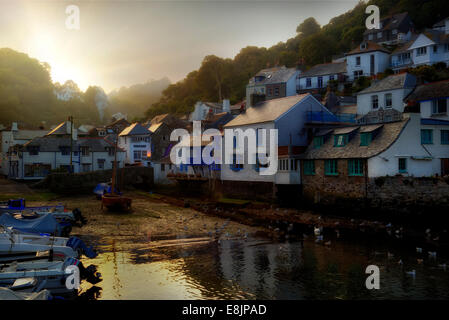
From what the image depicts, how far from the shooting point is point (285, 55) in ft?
342

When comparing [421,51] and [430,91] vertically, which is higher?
[421,51]

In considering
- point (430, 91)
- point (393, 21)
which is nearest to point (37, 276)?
point (430, 91)

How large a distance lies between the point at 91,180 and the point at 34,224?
34926mm

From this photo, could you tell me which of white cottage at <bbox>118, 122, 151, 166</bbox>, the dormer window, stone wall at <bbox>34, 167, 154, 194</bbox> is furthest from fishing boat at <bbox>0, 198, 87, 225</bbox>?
white cottage at <bbox>118, 122, 151, 166</bbox>

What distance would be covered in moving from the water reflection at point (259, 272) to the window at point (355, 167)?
10708 mm

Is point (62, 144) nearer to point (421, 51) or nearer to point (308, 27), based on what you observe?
point (421, 51)

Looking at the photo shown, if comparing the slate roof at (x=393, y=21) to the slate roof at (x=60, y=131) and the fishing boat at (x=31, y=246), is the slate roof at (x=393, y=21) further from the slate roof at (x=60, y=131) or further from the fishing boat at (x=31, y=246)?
the fishing boat at (x=31, y=246)

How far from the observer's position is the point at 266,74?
83.9 meters

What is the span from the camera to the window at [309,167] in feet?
130

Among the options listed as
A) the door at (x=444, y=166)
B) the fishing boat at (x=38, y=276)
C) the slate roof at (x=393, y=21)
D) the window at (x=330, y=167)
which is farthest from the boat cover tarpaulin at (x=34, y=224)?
the slate roof at (x=393, y=21)

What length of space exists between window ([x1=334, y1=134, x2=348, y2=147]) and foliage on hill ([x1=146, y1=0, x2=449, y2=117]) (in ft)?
200

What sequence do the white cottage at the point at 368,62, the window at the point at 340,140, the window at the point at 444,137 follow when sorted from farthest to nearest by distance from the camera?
the white cottage at the point at 368,62 → the window at the point at 340,140 → the window at the point at 444,137

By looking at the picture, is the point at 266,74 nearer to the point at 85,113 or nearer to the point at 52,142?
the point at 52,142

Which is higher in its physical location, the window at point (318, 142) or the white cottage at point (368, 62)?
the white cottage at point (368, 62)
